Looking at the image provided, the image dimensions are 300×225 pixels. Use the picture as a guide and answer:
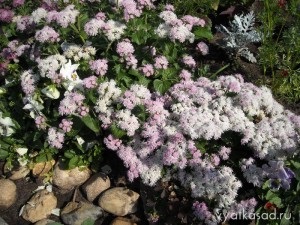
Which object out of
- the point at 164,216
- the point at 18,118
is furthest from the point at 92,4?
the point at 164,216

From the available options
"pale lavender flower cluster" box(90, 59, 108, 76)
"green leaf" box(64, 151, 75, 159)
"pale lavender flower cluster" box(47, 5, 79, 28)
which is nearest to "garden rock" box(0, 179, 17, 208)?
"green leaf" box(64, 151, 75, 159)

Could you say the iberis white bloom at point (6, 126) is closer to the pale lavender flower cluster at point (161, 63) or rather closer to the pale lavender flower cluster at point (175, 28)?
the pale lavender flower cluster at point (161, 63)

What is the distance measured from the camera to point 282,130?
138 inches

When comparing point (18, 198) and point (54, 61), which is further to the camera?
point (18, 198)

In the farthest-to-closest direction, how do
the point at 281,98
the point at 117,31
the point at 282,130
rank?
the point at 281,98
the point at 117,31
the point at 282,130

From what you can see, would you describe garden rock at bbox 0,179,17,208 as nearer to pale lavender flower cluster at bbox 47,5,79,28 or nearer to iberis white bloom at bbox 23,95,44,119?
iberis white bloom at bbox 23,95,44,119

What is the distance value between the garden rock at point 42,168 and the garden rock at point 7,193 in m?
0.26

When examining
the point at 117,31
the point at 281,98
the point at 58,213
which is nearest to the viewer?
the point at 117,31

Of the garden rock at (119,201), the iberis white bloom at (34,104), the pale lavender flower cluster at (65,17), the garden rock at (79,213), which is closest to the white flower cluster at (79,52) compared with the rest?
the pale lavender flower cluster at (65,17)

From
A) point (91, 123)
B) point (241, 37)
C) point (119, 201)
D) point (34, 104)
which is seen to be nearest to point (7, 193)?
point (34, 104)

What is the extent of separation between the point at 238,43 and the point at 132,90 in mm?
1723

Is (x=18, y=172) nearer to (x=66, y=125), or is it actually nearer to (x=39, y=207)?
(x=39, y=207)

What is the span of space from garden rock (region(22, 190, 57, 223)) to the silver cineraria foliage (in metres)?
2.66

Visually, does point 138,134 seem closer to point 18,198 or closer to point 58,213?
point 58,213
